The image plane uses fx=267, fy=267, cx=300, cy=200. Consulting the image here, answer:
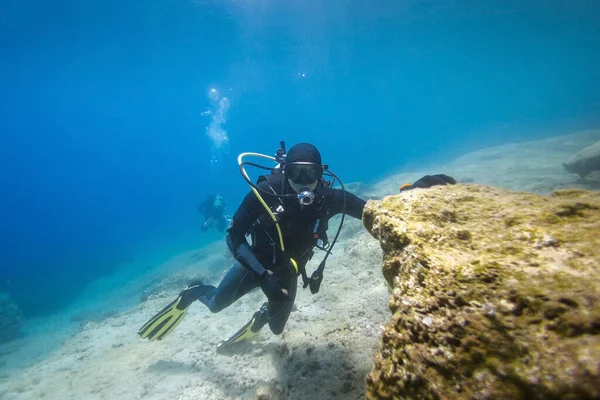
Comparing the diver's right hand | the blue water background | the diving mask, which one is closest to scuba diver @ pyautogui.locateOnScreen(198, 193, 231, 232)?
the blue water background

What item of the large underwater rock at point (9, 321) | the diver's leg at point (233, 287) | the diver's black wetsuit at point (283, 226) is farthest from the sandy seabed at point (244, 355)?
the large underwater rock at point (9, 321)

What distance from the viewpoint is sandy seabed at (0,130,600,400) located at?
2.99 m

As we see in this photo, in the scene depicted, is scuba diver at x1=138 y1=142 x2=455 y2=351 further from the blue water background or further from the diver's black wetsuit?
the blue water background

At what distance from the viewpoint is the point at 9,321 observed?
14.6m

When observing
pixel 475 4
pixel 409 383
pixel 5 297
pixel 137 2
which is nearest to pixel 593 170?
pixel 409 383

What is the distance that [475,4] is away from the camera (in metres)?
34.2

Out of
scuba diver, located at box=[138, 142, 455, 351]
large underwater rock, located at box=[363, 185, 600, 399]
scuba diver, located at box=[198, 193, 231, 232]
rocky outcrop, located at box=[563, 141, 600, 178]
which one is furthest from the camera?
scuba diver, located at box=[198, 193, 231, 232]

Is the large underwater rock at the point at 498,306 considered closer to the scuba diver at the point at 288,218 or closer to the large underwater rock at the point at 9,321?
the scuba diver at the point at 288,218

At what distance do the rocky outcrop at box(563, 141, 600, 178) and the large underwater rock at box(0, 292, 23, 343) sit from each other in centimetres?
2870

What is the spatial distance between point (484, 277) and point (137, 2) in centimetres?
3679

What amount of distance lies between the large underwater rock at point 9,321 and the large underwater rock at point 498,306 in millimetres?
21439

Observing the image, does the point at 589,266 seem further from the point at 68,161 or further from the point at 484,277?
the point at 68,161

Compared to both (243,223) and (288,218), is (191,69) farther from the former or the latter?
(288,218)

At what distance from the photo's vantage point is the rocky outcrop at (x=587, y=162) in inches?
433
